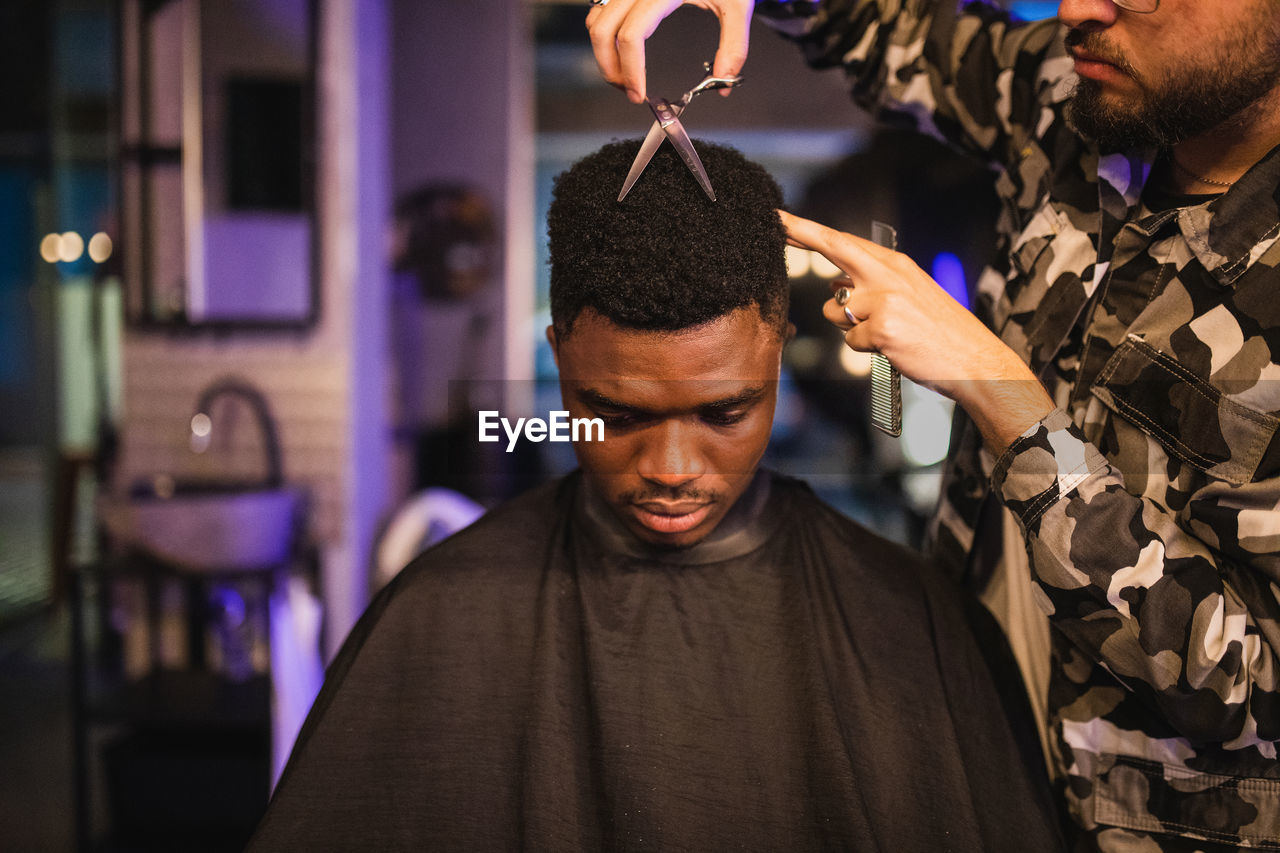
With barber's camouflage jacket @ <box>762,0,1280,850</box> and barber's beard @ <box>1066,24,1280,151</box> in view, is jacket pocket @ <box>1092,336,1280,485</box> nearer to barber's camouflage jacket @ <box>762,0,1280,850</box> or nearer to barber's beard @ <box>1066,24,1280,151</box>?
barber's camouflage jacket @ <box>762,0,1280,850</box>

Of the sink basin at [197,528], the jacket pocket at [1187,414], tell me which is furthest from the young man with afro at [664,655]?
the sink basin at [197,528]

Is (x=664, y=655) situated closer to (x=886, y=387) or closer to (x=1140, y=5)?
(x=886, y=387)

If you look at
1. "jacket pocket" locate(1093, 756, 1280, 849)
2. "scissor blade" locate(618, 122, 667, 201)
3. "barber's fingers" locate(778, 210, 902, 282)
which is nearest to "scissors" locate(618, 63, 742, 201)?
"scissor blade" locate(618, 122, 667, 201)

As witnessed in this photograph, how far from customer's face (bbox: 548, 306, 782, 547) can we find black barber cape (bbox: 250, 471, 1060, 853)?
5.5 inches

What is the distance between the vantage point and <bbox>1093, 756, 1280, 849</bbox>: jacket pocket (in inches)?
37.1

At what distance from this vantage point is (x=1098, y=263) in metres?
1.07

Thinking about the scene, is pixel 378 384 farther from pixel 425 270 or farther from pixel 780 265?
pixel 780 265

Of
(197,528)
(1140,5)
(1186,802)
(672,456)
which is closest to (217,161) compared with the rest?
(197,528)

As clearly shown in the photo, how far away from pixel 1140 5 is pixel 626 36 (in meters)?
0.56

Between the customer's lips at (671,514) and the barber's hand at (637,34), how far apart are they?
468 mm

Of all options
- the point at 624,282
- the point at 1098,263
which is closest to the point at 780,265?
the point at 624,282

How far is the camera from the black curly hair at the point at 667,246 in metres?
0.90

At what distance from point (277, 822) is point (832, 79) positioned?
1597 millimetres

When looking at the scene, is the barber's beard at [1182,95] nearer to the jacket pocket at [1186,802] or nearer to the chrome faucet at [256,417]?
the jacket pocket at [1186,802]
